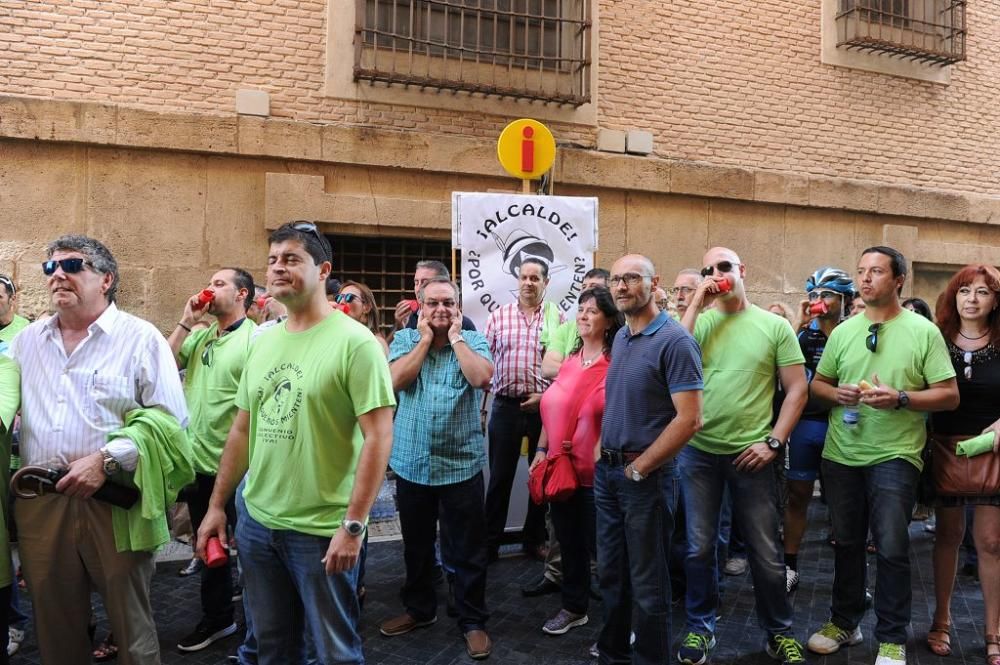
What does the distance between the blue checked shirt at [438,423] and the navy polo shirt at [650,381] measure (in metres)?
0.92

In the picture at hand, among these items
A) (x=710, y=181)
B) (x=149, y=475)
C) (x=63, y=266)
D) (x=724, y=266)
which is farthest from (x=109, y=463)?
(x=710, y=181)

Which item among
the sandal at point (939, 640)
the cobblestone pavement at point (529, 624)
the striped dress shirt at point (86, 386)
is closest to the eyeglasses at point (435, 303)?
the striped dress shirt at point (86, 386)

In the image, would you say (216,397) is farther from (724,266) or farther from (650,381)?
(724,266)

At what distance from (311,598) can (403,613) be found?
1971 millimetres

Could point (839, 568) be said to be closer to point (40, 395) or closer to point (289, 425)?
point (289, 425)

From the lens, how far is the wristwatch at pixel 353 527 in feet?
8.80

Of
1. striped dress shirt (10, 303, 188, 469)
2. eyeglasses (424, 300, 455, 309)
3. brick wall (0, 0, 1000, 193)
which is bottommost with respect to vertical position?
striped dress shirt (10, 303, 188, 469)

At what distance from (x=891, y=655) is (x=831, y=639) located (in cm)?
35

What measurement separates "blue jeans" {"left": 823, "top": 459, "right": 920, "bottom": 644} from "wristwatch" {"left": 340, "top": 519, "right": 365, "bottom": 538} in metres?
2.72

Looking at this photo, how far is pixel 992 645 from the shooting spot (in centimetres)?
406

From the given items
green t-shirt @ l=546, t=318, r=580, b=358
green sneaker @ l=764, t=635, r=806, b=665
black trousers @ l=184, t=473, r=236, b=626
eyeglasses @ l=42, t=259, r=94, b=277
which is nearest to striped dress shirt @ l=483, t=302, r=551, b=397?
green t-shirt @ l=546, t=318, r=580, b=358

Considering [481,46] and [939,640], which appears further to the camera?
[481,46]

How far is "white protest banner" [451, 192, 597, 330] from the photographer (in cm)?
591

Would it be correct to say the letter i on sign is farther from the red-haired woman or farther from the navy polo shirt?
the red-haired woman
